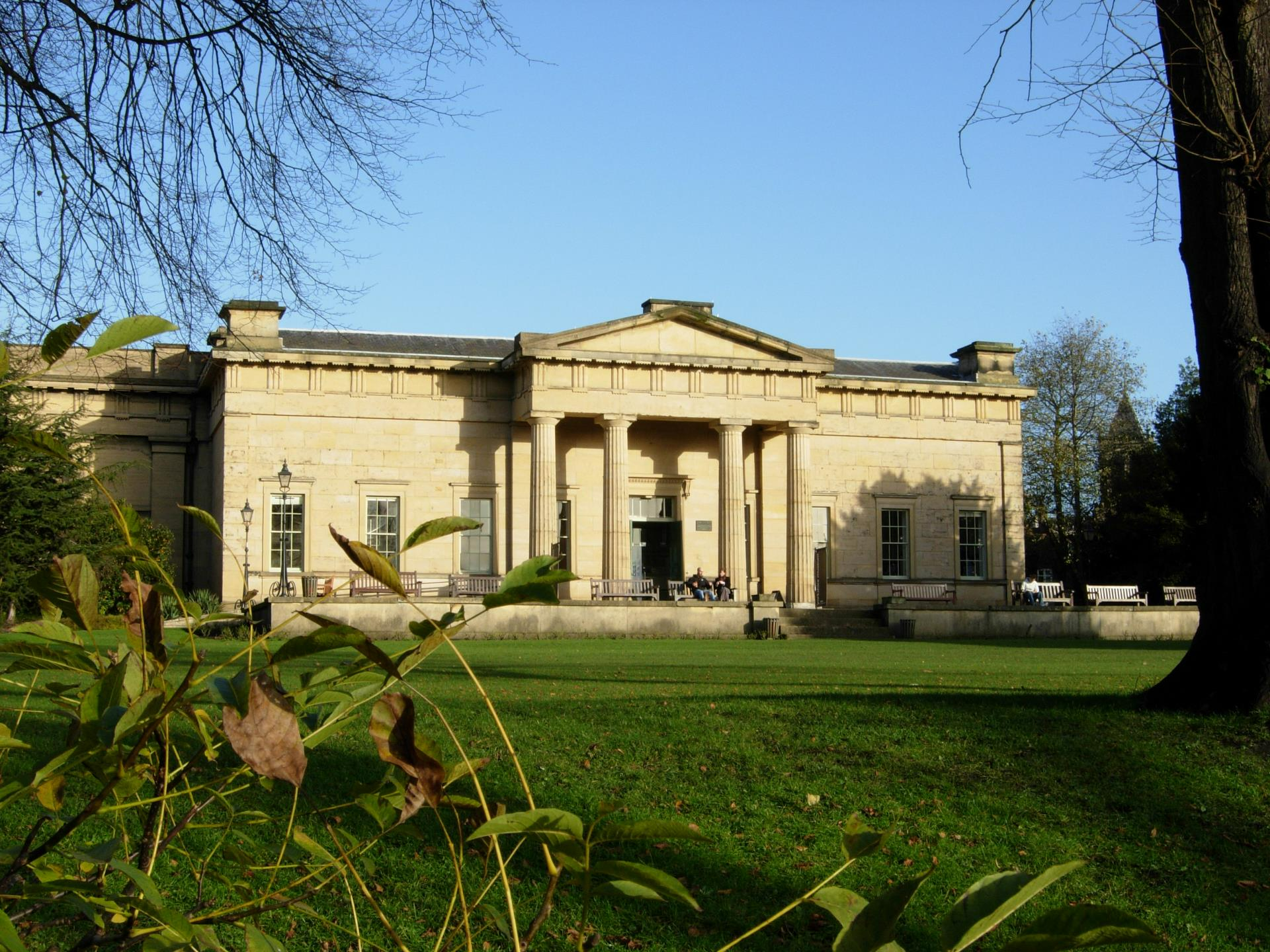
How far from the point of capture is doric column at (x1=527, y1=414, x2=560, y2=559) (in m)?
39.8

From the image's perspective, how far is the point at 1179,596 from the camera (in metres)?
47.2

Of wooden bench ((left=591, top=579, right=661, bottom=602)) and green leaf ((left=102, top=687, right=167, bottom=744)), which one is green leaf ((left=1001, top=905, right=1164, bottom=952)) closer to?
green leaf ((left=102, top=687, right=167, bottom=744))

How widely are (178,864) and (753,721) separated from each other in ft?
18.2

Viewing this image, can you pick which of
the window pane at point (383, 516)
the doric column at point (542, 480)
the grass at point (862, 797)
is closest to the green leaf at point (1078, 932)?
the grass at point (862, 797)

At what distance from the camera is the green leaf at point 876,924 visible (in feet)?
4.82

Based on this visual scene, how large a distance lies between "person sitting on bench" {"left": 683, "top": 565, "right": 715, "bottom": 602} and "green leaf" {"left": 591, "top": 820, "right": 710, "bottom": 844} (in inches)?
1515

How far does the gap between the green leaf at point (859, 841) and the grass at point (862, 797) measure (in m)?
3.81

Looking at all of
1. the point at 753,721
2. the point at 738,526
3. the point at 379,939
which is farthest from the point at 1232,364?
the point at 738,526

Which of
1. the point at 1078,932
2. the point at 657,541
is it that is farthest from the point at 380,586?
the point at 1078,932

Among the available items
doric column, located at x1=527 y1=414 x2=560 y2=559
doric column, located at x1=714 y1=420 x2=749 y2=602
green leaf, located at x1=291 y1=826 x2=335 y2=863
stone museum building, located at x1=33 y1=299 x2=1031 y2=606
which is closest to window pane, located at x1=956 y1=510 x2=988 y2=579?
stone museum building, located at x1=33 y1=299 x2=1031 y2=606

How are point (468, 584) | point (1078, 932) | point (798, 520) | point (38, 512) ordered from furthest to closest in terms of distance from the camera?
point (798, 520) < point (468, 584) < point (38, 512) < point (1078, 932)

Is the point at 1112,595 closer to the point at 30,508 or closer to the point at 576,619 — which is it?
the point at 576,619

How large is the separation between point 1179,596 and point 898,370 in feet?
43.6

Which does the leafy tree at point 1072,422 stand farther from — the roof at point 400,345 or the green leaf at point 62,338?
the green leaf at point 62,338
